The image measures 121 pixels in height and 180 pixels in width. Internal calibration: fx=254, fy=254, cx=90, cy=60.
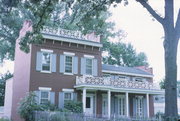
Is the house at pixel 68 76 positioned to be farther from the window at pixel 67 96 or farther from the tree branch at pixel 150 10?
the tree branch at pixel 150 10

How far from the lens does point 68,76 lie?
78.2ft

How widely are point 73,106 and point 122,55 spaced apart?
29681 millimetres

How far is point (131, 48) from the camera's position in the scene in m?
52.9

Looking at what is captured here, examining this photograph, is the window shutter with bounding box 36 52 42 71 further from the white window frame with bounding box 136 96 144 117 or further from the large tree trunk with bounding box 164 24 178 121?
the large tree trunk with bounding box 164 24 178 121

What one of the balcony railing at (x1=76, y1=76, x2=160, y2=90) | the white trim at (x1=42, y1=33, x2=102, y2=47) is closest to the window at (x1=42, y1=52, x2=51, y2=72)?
the white trim at (x1=42, y1=33, x2=102, y2=47)

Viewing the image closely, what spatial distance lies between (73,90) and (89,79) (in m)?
1.96

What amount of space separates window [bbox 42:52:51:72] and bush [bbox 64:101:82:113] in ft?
11.7

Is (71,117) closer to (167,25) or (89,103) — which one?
(167,25)

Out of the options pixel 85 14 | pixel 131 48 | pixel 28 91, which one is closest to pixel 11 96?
pixel 28 91

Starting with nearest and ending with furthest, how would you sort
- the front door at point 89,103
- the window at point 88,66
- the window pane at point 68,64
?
the window pane at point 68,64 < the front door at point 89,103 < the window at point 88,66

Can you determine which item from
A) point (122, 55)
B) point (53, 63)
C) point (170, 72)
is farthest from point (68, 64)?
point (122, 55)

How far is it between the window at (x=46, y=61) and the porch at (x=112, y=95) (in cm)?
301

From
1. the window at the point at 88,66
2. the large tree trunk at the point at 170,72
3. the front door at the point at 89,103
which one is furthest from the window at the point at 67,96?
the large tree trunk at the point at 170,72

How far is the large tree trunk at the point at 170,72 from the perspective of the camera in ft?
38.3
